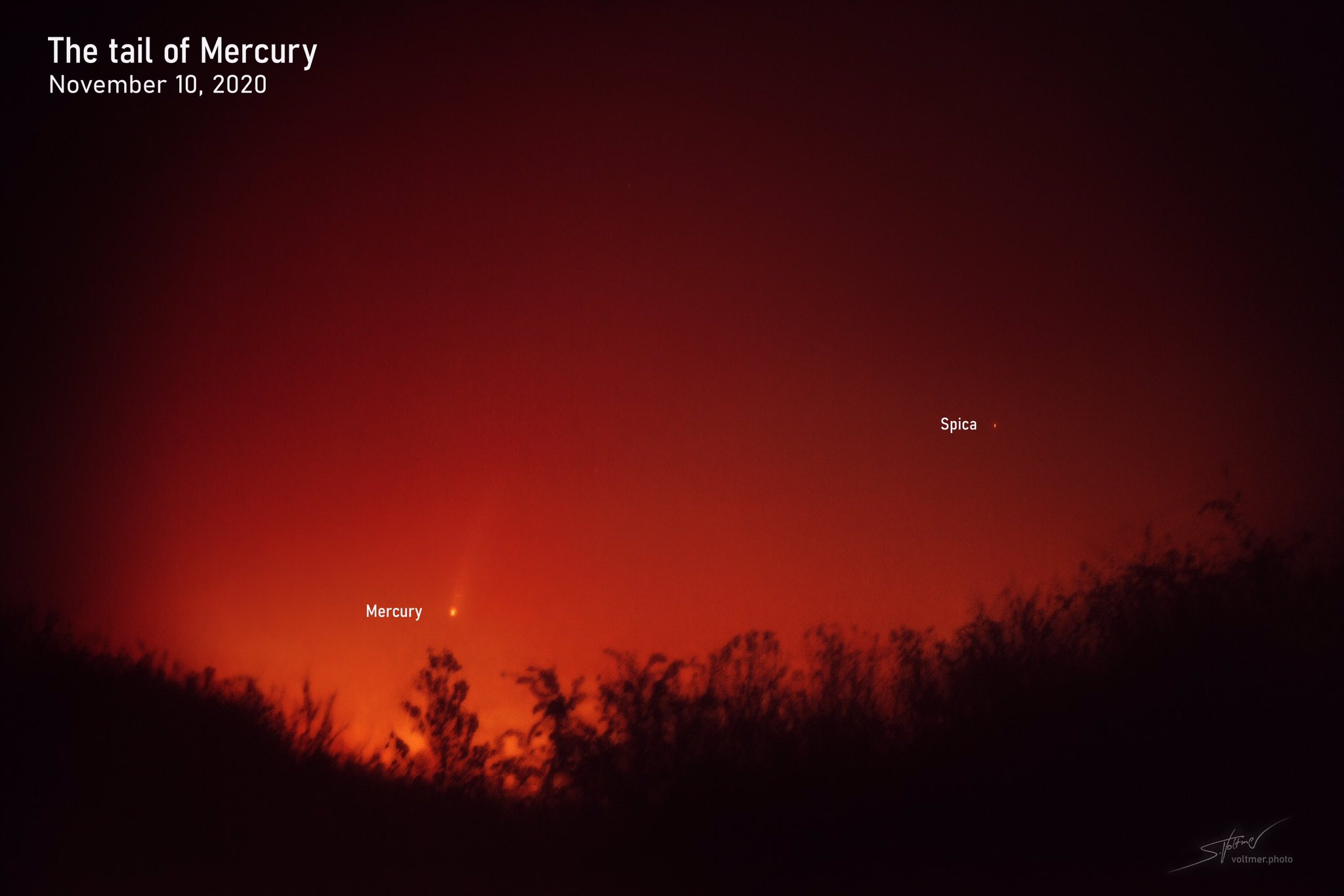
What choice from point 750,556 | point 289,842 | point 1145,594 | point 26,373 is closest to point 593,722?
point 750,556

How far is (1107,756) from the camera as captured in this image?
2.34 metres

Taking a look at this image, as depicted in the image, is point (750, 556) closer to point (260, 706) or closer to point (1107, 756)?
point (1107, 756)

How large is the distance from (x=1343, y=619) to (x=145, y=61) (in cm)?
348

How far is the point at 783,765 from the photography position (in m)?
2.33

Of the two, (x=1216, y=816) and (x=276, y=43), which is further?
(x=276, y=43)

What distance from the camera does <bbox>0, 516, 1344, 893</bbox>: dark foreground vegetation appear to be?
88.6 inches

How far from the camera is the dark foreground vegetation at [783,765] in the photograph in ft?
7.38
